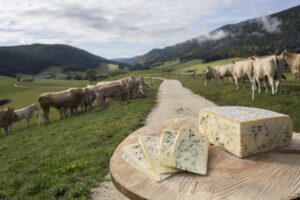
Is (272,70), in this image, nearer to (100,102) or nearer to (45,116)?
(100,102)

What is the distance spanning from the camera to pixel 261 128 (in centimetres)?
331

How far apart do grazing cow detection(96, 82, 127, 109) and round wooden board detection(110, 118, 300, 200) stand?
2688cm

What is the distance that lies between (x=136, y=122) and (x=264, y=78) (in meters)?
10.9

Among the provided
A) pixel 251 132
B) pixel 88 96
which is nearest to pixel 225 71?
pixel 88 96

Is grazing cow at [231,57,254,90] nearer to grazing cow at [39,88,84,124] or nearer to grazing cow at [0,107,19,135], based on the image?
grazing cow at [39,88,84,124]

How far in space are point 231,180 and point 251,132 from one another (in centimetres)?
66

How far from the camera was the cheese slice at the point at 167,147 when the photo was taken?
314cm

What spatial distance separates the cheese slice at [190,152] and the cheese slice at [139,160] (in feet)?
0.59

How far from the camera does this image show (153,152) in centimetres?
343

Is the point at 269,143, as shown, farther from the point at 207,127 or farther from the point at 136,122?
the point at 136,122

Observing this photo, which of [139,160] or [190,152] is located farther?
[139,160]

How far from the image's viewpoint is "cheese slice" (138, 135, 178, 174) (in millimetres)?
3115

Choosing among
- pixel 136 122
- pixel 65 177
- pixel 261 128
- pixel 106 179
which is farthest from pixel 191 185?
pixel 136 122

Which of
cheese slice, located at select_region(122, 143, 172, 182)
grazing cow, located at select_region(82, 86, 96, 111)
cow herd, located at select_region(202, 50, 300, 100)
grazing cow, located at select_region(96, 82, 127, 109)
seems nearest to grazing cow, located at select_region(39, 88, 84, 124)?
grazing cow, located at select_region(82, 86, 96, 111)
